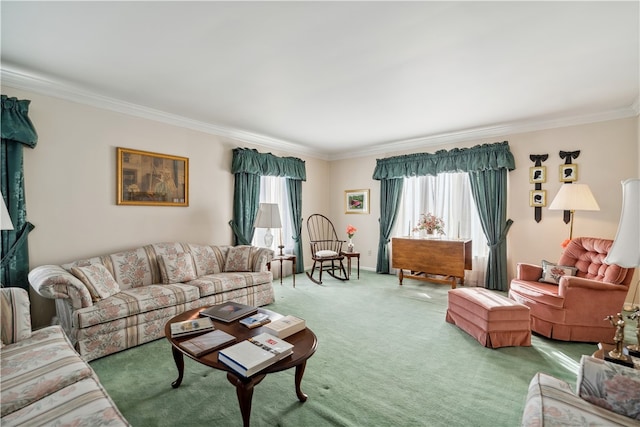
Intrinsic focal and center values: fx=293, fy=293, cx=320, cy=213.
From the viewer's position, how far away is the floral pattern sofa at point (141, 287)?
2.36 metres

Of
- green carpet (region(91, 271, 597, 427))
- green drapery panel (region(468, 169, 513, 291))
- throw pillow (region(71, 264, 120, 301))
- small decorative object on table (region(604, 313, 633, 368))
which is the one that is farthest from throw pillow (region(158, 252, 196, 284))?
green drapery panel (region(468, 169, 513, 291))

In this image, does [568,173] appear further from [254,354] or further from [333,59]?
[254,354]

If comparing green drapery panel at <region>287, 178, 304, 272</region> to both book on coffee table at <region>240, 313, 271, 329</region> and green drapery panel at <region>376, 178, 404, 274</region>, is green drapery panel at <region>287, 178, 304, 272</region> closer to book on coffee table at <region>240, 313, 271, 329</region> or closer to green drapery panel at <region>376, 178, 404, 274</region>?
green drapery panel at <region>376, 178, 404, 274</region>

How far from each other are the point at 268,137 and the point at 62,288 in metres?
3.44

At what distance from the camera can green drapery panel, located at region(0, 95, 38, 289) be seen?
2.63 m

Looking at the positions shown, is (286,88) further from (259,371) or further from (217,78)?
(259,371)

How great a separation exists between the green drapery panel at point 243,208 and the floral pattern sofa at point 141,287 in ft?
1.75

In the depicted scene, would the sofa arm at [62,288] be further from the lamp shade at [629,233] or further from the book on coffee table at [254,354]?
the lamp shade at [629,233]

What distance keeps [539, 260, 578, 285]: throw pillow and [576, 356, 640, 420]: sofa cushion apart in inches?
91.2

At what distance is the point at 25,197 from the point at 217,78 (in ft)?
7.04

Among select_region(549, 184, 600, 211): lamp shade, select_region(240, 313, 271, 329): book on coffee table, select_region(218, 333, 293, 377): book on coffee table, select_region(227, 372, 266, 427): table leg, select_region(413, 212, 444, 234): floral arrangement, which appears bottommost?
select_region(227, 372, 266, 427): table leg

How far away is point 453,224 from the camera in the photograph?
4.95 meters

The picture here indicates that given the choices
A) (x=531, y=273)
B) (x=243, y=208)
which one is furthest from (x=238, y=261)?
(x=531, y=273)

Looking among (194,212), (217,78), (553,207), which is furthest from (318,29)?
(553,207)
